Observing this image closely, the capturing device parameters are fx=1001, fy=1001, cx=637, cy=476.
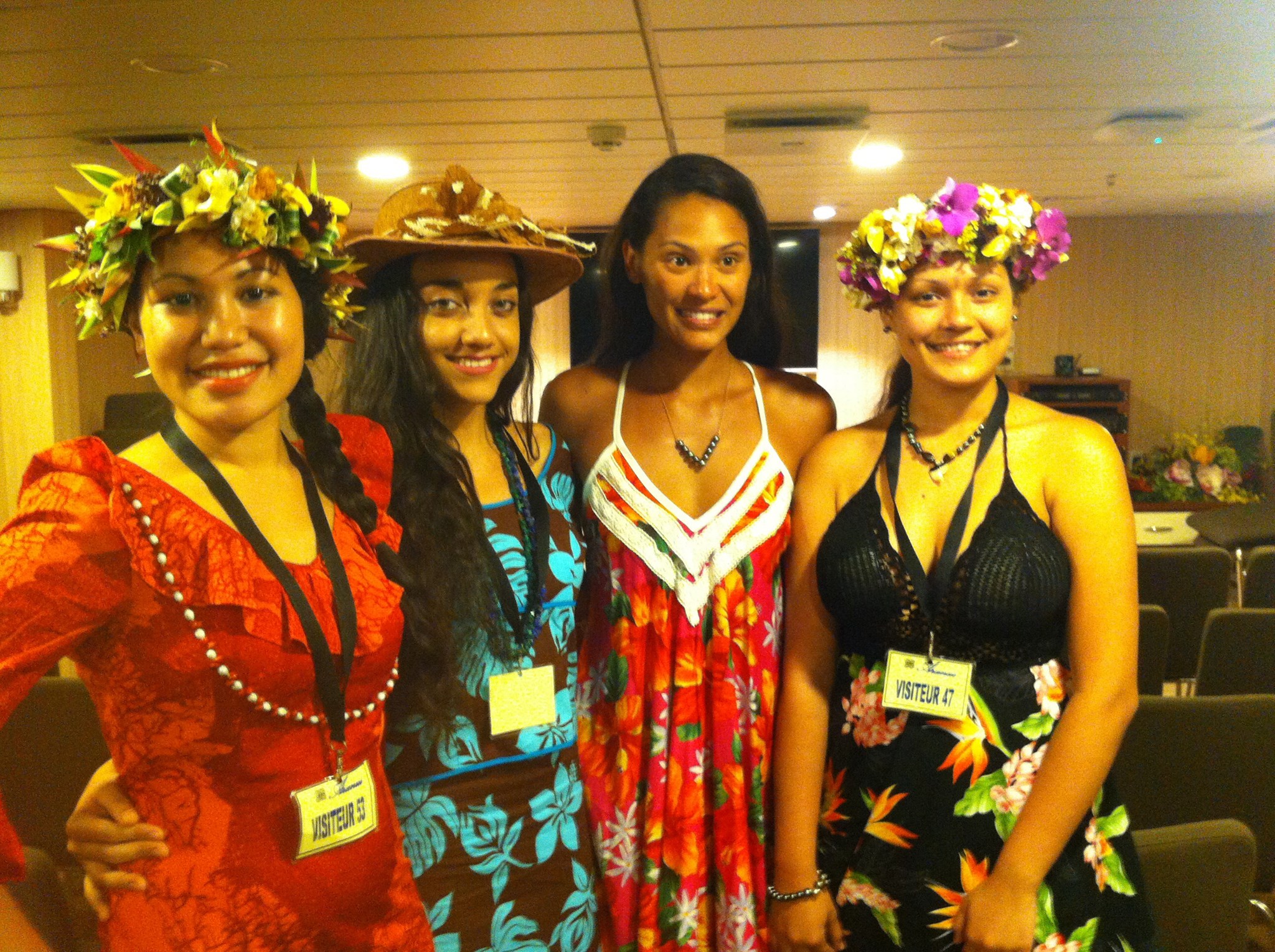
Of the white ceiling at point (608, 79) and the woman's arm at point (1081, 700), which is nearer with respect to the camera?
the woman's arm at point (1081, 700)

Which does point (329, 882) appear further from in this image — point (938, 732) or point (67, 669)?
point (67, 669)

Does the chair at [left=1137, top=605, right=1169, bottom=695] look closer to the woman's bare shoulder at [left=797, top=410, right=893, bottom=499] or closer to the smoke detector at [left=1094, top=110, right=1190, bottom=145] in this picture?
the woman's bare shoulder at [left=797, top=410, right=893, bottom=499]

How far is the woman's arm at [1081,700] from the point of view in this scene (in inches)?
59.7

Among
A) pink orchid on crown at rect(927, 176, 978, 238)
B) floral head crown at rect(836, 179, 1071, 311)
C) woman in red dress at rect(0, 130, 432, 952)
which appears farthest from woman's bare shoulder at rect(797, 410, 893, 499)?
woman in red dress at rect(0, 130, 432, 952)

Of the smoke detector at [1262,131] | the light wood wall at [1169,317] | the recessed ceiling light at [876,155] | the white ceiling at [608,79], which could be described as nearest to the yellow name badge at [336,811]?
the white ceiling at [608,79]

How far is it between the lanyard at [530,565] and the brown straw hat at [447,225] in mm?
372

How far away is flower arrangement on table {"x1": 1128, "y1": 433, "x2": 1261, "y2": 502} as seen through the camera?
745cm

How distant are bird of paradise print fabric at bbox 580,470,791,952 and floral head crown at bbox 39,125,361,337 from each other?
919 mm

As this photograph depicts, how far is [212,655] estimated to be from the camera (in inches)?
43.5

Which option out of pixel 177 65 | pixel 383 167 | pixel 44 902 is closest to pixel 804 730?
pixel 44 902

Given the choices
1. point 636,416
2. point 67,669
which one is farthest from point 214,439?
point 67,669

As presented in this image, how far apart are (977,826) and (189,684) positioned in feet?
3.86

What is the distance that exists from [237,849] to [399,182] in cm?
479

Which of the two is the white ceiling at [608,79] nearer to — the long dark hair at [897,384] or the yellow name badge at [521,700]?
the long dark hair at [897,384]
